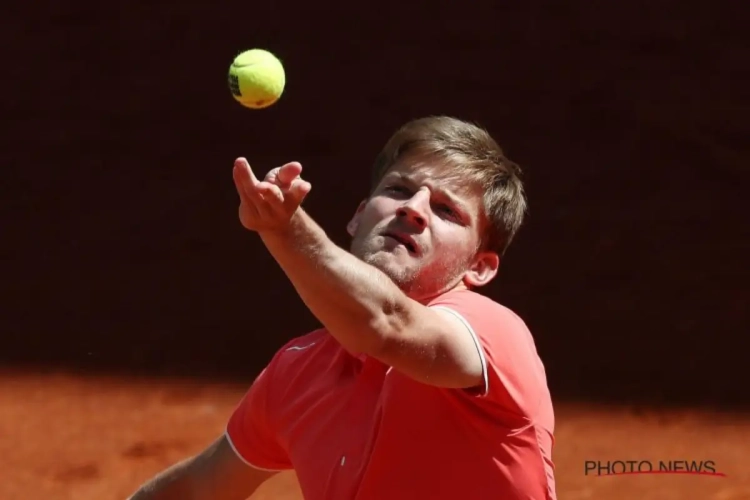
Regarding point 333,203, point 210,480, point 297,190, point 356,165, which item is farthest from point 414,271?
point 356,165

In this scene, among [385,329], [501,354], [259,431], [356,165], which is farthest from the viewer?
[356,165]

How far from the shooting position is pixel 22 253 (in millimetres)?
6074

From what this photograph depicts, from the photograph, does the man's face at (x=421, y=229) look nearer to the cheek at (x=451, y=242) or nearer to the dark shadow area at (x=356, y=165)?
the cheek at (x=451, y=242)

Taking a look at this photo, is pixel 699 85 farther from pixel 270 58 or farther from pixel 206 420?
pixel 270 58

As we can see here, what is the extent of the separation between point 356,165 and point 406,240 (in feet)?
11.3

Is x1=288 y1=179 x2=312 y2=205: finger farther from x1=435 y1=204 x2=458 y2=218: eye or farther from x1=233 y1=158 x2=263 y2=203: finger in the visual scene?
x1=435 y1=204 x2=458 y2=218: eye

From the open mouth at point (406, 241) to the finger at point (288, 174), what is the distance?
0.59 m

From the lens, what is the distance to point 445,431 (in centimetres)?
289

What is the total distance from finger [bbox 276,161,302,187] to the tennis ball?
1.70 ft

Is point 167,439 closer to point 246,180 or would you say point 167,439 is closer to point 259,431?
point 259,431

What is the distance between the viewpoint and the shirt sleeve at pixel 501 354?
9.25ft

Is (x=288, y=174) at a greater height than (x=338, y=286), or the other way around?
(x=288, y=174)

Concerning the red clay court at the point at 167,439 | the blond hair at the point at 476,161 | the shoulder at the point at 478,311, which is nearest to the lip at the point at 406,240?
the shoulder at the point at 478,311

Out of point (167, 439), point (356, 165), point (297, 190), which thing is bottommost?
point (167, 439)
